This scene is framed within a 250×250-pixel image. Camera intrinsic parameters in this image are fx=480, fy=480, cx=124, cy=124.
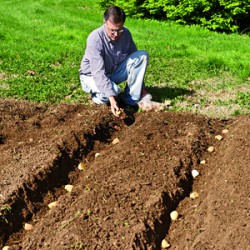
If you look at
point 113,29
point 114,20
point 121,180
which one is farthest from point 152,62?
point 121,180

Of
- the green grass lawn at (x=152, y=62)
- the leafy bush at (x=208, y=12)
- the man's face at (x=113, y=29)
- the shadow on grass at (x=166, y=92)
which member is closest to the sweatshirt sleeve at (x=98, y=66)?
the man's face at (x=113, y=29)

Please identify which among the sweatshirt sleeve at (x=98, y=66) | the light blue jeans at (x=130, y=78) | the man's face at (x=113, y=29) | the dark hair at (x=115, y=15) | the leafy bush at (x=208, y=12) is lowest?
the leafy bush at (x=208, y=12)

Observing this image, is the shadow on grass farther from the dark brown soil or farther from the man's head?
the man's head

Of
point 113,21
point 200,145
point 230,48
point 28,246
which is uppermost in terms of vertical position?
point 113,21

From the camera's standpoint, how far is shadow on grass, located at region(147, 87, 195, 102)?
6250mm

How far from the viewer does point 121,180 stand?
13.7ft

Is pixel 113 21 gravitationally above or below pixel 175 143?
above

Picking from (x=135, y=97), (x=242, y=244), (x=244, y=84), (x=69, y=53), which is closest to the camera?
(x=242, y=244)

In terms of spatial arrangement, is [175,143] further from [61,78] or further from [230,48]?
[230,48]

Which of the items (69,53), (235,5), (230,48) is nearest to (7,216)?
(69,53)

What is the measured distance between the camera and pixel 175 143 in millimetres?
4863

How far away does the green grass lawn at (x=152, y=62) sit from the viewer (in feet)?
20.6

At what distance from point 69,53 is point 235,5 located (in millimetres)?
3934

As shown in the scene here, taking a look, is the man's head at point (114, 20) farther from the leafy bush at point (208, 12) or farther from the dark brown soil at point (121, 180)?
the leafy bush at point (208, 12)
